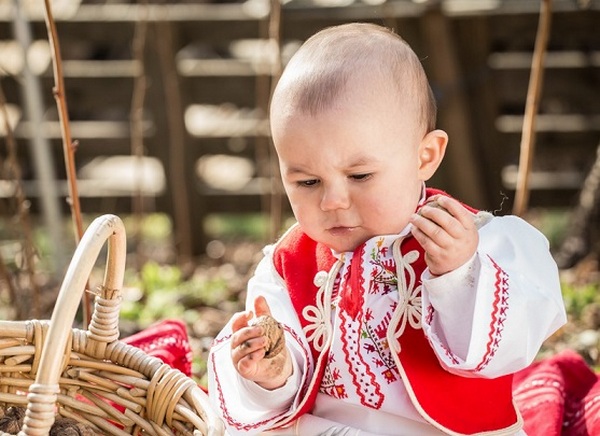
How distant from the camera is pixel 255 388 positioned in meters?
2.00

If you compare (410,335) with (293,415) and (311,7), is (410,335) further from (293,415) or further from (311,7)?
(311,7)

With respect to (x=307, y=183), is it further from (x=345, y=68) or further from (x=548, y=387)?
(x=548, y=387)

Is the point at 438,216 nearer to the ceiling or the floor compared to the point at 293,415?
nearer to the ceiling

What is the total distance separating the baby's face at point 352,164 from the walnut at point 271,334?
0.69 feet

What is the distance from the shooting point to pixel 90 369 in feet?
7.30

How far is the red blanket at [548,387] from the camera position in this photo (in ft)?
8.21

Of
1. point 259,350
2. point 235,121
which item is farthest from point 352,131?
point 235,121

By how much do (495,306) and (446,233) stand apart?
17 centimetres

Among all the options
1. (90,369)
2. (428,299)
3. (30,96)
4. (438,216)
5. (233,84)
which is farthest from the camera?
(233,84)

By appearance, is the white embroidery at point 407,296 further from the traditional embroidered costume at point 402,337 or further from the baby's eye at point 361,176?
the baby's eye at point 361,176

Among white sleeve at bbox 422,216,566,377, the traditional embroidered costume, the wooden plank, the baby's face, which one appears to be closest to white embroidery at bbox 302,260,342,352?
the traditional embroidered costume

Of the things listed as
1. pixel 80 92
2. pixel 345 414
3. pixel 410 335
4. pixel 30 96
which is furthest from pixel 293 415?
pixel 80 92

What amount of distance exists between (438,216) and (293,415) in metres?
0.53

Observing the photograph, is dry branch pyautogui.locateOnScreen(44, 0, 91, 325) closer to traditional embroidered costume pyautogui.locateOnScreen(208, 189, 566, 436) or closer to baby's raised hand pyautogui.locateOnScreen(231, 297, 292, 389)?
traditional embroidered costume pyautogui.locateOnScreen(208, 189, 566, 436)
